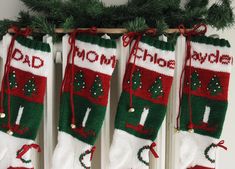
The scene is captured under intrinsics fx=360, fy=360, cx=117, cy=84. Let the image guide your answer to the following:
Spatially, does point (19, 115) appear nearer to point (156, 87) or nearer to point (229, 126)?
point (156, 87)

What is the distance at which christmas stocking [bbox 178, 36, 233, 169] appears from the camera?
1.28 metres

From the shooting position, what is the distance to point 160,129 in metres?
1.33

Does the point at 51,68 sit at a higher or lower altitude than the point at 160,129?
higher

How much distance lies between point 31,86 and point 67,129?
193 mm

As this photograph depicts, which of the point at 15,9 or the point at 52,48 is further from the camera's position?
the point at 15,9

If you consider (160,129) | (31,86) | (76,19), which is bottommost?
(160,129)

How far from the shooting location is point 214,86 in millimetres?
1286

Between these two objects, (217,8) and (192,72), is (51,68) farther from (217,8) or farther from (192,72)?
(217,8)

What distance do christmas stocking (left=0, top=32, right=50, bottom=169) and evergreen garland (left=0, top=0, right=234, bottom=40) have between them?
0.31 ft

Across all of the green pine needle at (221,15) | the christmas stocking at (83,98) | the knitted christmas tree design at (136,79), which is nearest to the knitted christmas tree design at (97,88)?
the christmas stocking at (83,98)

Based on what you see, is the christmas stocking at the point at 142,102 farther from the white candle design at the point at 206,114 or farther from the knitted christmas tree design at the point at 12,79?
the knitted christmas tree design at the point at 12,79

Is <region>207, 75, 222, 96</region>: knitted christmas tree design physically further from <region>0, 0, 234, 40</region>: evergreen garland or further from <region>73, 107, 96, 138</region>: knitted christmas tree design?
<region>73, 107, 96, 138</region>: knitted christmas tree design

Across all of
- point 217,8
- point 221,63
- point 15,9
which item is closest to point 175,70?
point 221,63

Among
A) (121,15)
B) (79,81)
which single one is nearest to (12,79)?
(79,81)
